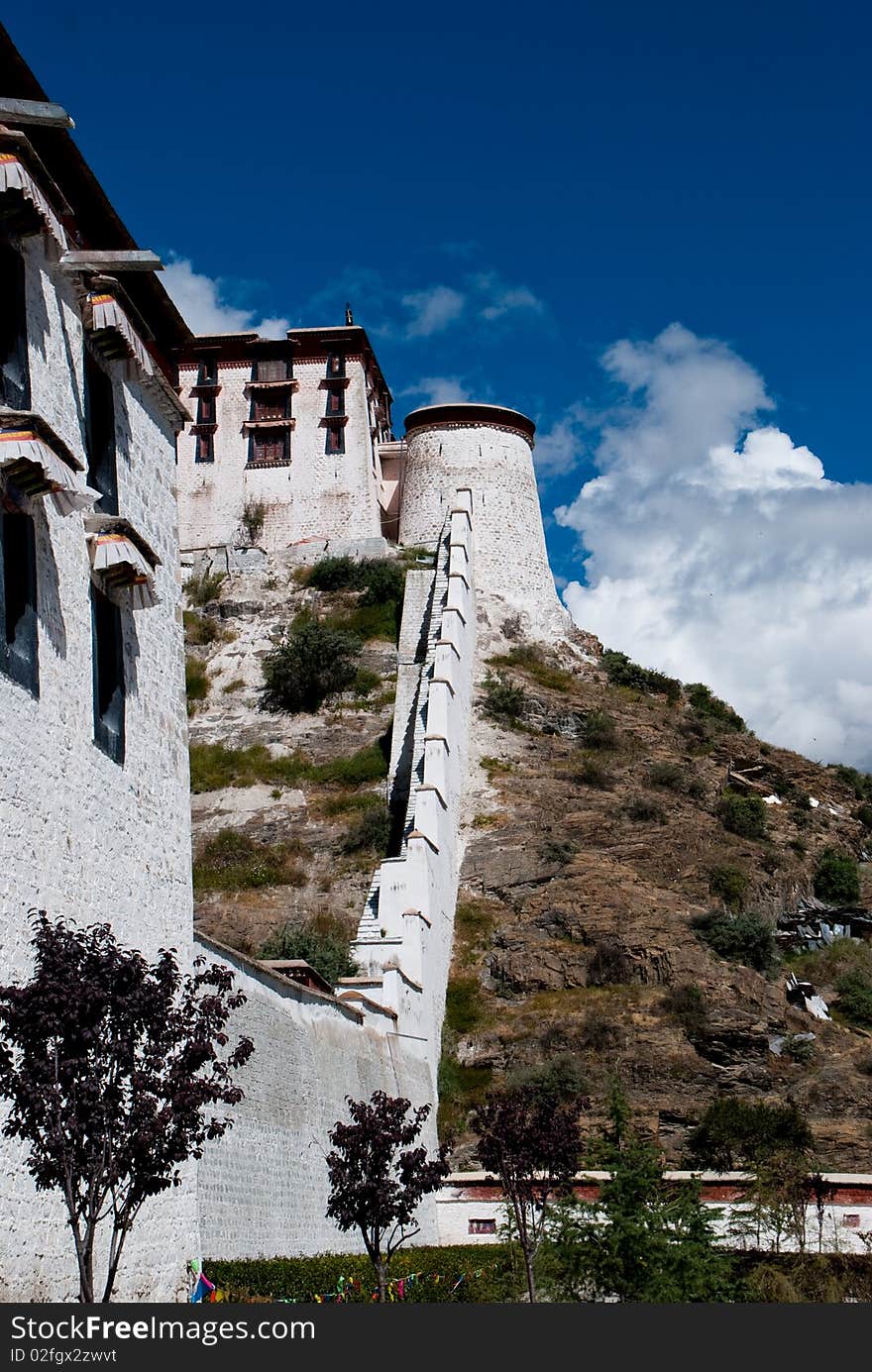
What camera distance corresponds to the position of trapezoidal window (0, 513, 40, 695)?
11672 millimetres

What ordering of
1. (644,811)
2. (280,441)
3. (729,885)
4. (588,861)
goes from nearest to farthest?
(729,885), (588,861), (644,811), (280,441)

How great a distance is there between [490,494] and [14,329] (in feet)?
113

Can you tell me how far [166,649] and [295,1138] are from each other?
21.1 feet

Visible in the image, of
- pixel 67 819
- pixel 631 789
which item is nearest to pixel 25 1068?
pixel 67 819

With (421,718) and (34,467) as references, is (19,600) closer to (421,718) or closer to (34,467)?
(34,467)

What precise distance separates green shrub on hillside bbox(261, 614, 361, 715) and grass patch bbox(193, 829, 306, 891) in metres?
6.40

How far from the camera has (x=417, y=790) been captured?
3153 cm

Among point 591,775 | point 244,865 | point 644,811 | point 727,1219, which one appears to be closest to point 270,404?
point 591,775

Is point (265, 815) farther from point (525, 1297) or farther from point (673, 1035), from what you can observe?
point (525, 1297)

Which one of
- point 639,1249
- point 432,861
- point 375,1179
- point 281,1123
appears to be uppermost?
point 432,861

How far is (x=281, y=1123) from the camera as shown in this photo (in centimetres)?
1797

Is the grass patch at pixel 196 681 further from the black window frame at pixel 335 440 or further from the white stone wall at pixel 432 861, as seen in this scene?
the black window frame at pixel 335 440

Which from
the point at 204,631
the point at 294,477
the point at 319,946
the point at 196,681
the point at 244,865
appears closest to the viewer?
the point at 319,946

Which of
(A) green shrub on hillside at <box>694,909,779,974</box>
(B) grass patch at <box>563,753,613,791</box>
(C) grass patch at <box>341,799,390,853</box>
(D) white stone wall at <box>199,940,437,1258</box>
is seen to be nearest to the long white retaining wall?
(D) white stone wall at <box>199,940,437,1258</box>
